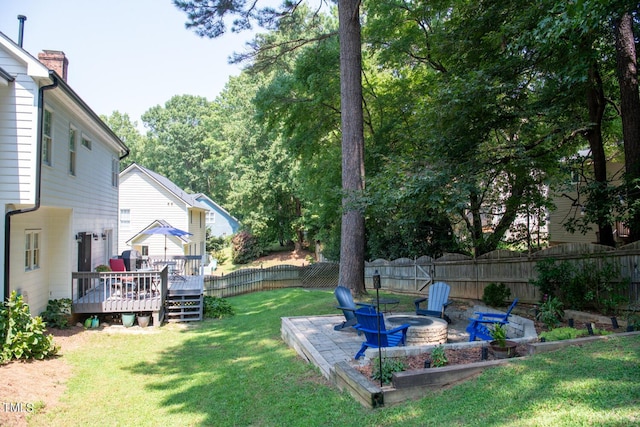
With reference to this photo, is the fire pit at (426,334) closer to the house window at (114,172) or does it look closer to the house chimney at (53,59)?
the house chimney at (53,59)

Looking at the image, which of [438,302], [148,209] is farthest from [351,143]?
[148,209]

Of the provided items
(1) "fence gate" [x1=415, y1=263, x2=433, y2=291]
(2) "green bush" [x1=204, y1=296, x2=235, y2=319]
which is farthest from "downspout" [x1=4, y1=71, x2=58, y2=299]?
(1) "fence gate" [x1=415, y1=263, x2=433, y2=291]

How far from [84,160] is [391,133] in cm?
1072

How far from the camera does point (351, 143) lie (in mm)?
12062

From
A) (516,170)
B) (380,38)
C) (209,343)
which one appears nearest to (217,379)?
(209,343)

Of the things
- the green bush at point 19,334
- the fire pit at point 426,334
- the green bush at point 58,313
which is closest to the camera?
the fire pit at point 426,334

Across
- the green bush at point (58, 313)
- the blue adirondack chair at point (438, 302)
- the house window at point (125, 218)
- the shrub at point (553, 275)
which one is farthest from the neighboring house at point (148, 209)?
the shrub at point (553, 275)

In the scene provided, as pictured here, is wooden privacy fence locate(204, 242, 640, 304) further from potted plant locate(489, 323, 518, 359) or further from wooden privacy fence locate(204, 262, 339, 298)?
potted plant locate(489, 323, 518, 359)

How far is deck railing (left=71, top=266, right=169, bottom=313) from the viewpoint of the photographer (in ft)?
37.8

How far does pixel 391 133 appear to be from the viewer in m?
15.8

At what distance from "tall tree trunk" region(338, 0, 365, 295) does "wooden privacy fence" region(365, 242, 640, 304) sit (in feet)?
13.5

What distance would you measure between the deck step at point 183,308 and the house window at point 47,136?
6345 millimetres

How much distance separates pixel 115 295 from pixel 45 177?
431cm

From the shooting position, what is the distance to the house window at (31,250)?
976 cm
